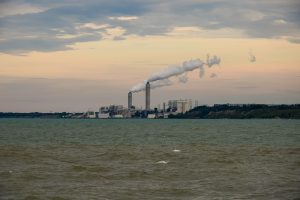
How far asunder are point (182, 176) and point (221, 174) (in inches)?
103

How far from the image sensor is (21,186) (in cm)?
2783

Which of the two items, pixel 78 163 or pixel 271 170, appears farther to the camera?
pixel 78 163

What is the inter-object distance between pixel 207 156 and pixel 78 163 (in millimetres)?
11535

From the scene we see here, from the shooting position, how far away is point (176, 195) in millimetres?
25391

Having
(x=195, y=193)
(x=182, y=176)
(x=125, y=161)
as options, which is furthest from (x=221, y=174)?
(x=125, y=161)

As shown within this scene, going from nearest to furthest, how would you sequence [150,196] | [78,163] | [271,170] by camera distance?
[150,196] < [271,170] < [78,163]

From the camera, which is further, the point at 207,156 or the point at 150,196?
the point at 207,156

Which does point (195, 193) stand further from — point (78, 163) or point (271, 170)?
point (78, 163)

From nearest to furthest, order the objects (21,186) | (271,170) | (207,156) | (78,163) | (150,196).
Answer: (150,196) < (21,186) < (271,170) < (78,163) < (207,156)

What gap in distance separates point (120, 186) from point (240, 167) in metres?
11.6

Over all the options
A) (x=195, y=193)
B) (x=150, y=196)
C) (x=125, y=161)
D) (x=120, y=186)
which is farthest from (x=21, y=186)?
(x=125, y=161)

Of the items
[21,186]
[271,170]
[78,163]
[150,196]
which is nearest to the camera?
[150,196]

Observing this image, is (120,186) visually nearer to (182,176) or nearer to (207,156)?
(182,176)

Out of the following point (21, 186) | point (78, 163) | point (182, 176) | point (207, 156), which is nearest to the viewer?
point (21, 186)
